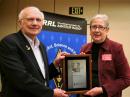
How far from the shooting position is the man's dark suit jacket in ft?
7.55

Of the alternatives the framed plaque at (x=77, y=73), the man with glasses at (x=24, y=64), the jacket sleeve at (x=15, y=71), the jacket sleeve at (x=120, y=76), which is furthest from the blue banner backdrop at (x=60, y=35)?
the jacket sleeve at (x=15, y=71)

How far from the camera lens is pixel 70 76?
2789 millimetres

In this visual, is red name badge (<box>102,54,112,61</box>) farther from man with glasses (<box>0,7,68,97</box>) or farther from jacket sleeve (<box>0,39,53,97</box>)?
jacket sleeve (<box>0,39,53,97</box>)

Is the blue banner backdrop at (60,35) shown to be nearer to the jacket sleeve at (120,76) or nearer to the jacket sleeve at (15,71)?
the jacket sleeve at (120,76)

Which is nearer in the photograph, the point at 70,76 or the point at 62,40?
the point at 70,76

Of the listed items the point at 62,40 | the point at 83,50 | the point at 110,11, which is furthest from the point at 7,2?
the point at 83,50

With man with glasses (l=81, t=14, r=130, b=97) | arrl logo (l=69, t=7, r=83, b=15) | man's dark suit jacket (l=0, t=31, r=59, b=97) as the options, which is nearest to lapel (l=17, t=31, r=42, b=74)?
man's dark suit jacket (l=0, t=31, r=59, b=97)

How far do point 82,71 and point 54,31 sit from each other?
130 centimetres

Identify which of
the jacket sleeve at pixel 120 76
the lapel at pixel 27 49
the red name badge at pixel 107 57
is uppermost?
the lapel at pixel 27 49

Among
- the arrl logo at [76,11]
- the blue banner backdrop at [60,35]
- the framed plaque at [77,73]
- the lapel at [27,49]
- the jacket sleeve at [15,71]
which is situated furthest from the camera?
the arrl logo at [76,11]

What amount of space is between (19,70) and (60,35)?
187cm

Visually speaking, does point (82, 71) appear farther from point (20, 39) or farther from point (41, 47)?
point (20, 39)

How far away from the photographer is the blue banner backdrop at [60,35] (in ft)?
12.7

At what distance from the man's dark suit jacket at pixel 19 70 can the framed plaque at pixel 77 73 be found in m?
0.38
